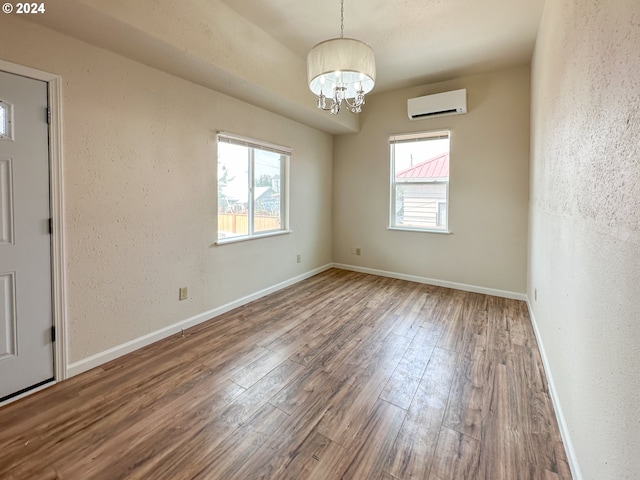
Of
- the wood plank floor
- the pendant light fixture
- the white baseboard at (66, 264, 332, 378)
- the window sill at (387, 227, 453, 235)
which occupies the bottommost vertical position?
the wood plank floor

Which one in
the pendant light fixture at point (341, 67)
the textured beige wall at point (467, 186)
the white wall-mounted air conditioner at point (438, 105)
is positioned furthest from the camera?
the white wall-mounted air conditioner at point (438, 105)

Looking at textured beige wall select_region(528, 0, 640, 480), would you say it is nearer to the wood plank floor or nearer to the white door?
the wood plank floor

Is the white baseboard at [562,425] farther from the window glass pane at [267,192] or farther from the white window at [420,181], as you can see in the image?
the window glass pane at [267,192]

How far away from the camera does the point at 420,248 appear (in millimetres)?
4660

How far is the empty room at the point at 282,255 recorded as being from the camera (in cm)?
142

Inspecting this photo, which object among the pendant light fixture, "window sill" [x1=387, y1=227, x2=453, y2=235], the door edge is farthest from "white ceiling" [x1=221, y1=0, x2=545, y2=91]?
"window sill" [x1=387, y1=227, x2=453, y2=235]

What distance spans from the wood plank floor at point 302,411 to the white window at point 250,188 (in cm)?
128

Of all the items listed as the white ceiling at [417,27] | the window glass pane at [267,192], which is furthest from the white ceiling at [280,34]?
the window glass pane at [267,192]

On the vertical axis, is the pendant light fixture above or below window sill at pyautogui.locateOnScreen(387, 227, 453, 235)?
above

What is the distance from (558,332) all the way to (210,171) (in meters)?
3.24

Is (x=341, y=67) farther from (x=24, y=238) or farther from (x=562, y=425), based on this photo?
(x=562, y=425)

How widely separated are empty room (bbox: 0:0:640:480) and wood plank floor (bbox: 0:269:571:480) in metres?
0.02

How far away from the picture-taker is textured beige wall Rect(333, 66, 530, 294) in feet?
12.7

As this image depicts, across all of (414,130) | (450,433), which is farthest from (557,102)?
(414,130)
